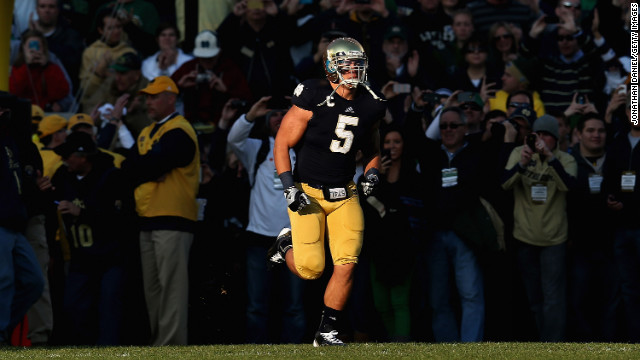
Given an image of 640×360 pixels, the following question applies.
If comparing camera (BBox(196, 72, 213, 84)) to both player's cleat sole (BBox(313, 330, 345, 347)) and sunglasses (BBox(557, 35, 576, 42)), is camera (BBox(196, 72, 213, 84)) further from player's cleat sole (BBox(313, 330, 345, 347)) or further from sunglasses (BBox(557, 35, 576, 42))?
player's cleat sole (BBox(313, 330, 345, 347))

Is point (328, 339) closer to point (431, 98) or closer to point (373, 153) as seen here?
point (373, 153)

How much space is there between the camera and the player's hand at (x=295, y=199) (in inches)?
301

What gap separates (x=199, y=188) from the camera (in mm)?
11133

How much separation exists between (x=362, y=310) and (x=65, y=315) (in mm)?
2720

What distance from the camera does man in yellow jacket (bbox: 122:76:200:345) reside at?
1023 centimetres

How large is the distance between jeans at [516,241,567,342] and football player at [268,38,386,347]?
3.05 metres

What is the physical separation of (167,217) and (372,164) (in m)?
2.81

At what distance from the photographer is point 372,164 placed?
8172 mm

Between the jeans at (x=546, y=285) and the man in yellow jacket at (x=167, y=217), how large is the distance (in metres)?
3.10

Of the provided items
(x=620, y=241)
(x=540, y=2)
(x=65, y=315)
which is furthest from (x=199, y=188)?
(x=540, y=2)

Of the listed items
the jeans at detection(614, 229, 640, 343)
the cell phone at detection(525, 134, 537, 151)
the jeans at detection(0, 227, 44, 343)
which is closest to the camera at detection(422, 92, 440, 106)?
the cell phone at detection(525, 134, 537, 151)

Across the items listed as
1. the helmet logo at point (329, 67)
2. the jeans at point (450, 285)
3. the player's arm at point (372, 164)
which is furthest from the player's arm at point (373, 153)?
the jeans at point (450, 285)

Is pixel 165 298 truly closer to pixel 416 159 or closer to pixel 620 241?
pixel 416 159

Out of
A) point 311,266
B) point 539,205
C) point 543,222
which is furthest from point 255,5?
point 311,266
